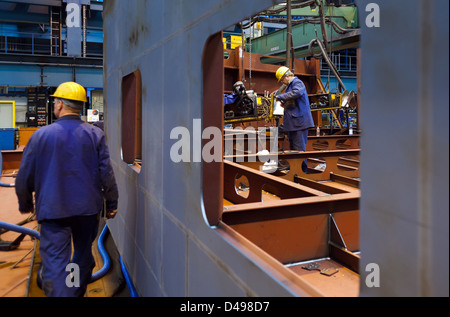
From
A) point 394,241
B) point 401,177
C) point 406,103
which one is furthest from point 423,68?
point 394,241

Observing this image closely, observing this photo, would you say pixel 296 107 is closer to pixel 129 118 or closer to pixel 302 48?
pixel 129 118

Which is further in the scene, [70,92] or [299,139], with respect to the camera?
[299,139]

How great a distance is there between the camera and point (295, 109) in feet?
19.8

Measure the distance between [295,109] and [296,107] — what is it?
1.4 inches

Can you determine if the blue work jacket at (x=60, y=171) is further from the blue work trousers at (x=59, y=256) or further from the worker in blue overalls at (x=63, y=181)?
the blue work trousers at (x=59, y=256)

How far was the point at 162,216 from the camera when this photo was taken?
8.73ft

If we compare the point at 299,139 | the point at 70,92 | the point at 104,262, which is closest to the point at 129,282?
the point at 104,262

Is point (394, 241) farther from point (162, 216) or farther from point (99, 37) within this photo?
point (99, 37)

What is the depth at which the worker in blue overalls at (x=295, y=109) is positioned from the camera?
588 centimetres

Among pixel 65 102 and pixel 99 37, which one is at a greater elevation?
pixel 99 37

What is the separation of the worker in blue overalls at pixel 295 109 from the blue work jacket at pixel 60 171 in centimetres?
363

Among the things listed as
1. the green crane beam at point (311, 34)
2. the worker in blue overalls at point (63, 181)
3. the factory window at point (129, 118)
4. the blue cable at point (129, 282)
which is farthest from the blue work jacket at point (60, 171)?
the green crane beam at point (311, 34)

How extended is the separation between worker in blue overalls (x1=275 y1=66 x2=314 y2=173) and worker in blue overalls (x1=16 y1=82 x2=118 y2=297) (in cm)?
354
